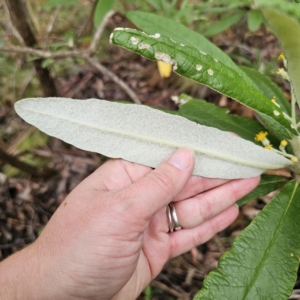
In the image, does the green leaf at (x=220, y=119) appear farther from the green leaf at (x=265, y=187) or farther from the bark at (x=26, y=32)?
the bark at (x=26, y=32)

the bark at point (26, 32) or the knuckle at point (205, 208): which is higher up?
the bark at point (26, 32)

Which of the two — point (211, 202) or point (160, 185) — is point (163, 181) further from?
point (211, 202)

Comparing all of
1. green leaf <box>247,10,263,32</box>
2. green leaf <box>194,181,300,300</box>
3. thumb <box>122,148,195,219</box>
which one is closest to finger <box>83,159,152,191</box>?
thumb <box>122,148,195,219</box>

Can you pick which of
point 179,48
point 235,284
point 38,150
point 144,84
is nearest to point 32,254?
point 235,284

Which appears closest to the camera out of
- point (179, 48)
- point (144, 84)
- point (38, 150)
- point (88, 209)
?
point (179, 48)

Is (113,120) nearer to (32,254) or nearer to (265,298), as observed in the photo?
(32,254)

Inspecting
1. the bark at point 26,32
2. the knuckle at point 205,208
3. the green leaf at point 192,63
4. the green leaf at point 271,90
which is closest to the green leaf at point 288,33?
the green leaf at point 192,63

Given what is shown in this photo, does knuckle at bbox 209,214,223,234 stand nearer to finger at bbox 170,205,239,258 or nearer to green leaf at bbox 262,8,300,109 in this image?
finger at bbox 170,205,239,258

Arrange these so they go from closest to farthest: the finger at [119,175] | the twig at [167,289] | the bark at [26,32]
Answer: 1. the finger at [119,175]
2. the bark at [26,32]
3. the twig at [167,289]
